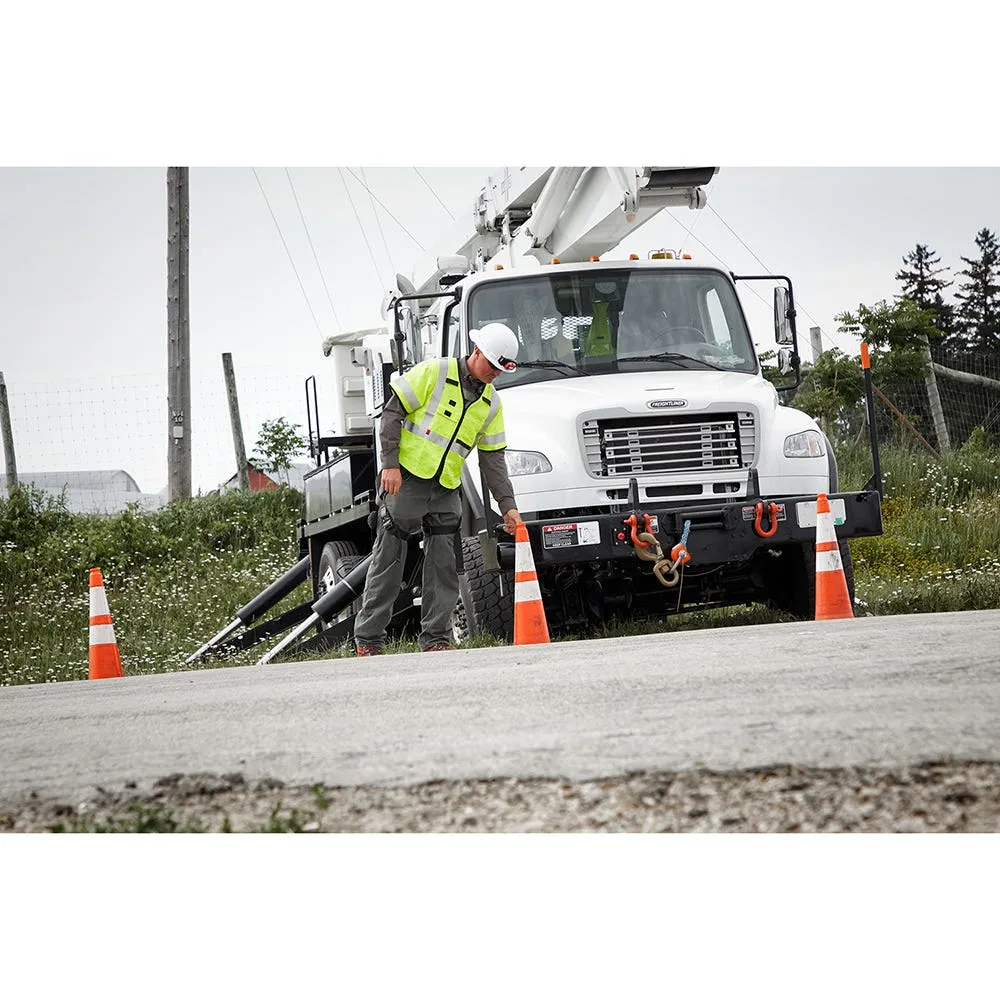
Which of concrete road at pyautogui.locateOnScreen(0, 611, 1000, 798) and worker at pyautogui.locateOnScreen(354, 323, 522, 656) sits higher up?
worker at pyautogui.locateOnScreen(354, 323, 522, 656)

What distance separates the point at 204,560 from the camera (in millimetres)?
12648

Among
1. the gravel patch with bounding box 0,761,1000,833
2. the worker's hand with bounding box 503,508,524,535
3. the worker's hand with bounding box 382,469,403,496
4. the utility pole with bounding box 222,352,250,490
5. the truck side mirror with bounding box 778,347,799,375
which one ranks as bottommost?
the gravel patch with bounding box 0,761,1000,833

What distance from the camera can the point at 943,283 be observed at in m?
12.4

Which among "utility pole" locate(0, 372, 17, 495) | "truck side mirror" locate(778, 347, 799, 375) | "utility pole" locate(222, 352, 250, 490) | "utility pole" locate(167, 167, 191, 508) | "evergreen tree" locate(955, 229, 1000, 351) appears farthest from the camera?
"utility pole" locate(222, 352, 250, 490)

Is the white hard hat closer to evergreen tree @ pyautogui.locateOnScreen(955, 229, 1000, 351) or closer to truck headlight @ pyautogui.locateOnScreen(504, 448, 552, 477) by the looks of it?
truck headlight @ pyautogui.locateOnScreen(504, 448, 552, 477)

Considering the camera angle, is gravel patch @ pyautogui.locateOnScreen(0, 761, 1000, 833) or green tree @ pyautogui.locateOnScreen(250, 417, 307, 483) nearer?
gravel patch @ pyautogui.locateOnScreen(0, 761, 1000, 833)

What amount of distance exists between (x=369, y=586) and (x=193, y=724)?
2.93 metres

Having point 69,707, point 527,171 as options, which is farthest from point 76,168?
point 69,707

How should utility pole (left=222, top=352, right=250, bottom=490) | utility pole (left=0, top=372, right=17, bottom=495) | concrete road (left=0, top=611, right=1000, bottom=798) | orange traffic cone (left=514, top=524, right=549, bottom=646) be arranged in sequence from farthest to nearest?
utility pole (left=222, top=352, right=250, bottom=490)
utility pole (left=0, top=372, right=17, bottom=495)
orange traffic cone (left=514, top=524, right=549, bottom=646)
concrete road (left=0, top=611, right=1000, bottom=798)

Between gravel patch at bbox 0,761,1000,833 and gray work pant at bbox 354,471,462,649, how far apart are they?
350 cm

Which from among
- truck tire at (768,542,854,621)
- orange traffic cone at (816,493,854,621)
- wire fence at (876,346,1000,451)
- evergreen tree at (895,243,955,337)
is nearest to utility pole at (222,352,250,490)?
wire fence at (876,346,1000,451)

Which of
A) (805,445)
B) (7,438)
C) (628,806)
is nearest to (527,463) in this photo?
(805,445)

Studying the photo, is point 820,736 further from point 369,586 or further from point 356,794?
point 369,586

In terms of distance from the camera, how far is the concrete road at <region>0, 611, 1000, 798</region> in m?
3.66
